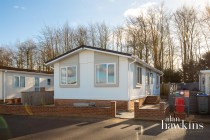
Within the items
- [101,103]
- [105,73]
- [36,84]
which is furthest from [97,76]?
[36,84]

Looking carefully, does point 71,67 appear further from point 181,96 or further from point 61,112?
point 181,96

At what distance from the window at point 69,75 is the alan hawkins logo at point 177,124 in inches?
315

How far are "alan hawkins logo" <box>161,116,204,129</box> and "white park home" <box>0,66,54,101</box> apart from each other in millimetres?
16123

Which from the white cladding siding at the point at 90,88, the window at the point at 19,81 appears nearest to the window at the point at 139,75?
the white cladding siding at the point at 90,88

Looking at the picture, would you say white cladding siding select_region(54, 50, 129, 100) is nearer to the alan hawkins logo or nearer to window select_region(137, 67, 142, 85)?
window select_region(137, 67, 142, 85)

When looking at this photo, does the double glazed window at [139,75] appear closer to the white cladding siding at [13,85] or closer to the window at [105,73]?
the window at [105,73]

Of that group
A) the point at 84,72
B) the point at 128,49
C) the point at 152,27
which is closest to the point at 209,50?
the point at 152,27

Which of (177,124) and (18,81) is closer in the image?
(177,124)

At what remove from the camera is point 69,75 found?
18594 mm

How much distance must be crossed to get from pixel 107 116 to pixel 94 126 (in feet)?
8.19

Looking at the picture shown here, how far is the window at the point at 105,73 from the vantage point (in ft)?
55.2

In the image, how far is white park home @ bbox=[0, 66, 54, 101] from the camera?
2305 cm

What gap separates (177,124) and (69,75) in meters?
9.38

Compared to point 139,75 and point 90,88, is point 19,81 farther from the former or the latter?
point 139,75
